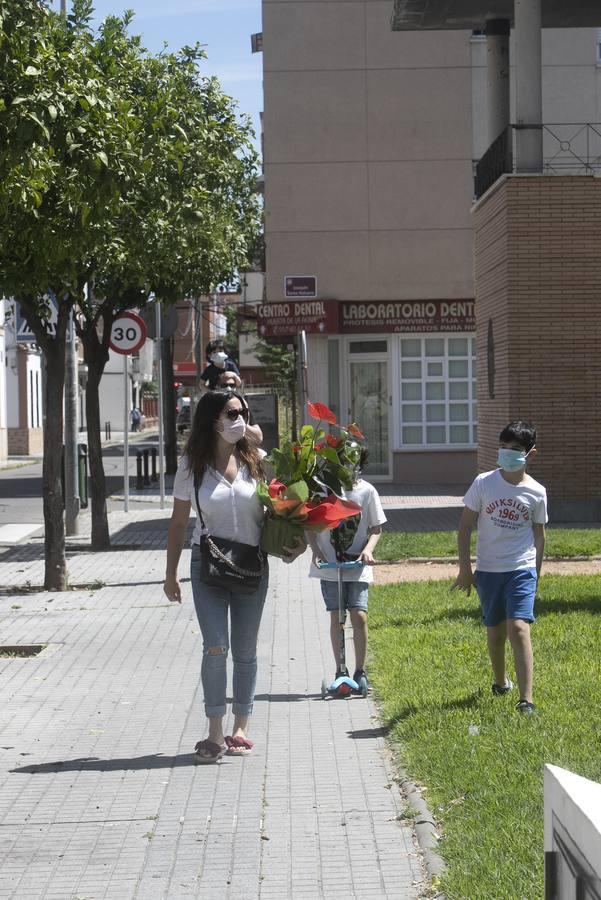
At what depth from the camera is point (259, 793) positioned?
6297 millimetres

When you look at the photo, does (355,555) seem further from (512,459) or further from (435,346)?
(435,346)

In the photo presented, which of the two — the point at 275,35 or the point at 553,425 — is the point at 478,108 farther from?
the point at 553,425

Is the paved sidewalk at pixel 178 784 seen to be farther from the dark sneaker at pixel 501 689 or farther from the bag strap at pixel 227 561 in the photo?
the bag strap at pixel 227 561

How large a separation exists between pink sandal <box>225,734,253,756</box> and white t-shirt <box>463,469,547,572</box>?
5.34 ft

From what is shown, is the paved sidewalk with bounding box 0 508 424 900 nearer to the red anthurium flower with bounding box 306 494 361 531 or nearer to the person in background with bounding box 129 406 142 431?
the red anthurium flower with bounding box 306 494 361 531

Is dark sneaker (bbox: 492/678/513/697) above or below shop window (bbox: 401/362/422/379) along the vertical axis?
below

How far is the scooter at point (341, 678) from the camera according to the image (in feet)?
27.5

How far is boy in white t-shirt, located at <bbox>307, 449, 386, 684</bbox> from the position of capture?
835 cm

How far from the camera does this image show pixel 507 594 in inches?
300

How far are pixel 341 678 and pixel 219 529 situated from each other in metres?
1.93

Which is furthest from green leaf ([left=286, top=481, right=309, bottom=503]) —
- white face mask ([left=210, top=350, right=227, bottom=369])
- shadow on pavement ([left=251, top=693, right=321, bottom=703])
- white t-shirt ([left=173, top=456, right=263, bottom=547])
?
white face mask ([left=210, top=350, right=227, bottom=369])

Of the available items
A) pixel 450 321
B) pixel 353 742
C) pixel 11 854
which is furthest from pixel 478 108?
pixel 11 854

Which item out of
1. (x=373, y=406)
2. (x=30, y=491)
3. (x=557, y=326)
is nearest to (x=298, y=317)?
(x=373, y=406)

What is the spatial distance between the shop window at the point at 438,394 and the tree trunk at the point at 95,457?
492 inches
